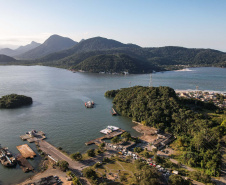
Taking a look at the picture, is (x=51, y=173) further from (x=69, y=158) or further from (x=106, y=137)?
(x=106, y=137)

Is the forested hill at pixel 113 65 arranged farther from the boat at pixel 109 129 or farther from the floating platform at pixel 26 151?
the floating platform at pixel 26 151

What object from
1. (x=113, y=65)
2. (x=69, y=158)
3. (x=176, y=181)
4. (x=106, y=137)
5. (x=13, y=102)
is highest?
(x=113, y=65)

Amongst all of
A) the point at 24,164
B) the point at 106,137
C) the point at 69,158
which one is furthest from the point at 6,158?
the point at 106,137

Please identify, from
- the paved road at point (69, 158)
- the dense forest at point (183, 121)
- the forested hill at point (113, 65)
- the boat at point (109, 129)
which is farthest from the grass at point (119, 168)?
the forested hill at point (113, 65)

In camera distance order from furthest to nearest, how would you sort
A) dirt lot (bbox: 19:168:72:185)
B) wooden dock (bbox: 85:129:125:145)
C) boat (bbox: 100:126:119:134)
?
boat (bbox: 100:126:119:134) → wooden dock (bbox: 85:129:125:145) → dirt lot (bbox: 19:168:72:185)

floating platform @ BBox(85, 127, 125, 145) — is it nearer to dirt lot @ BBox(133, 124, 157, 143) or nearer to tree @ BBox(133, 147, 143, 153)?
dirt lot @ BBox(133, 124, 157, 143)

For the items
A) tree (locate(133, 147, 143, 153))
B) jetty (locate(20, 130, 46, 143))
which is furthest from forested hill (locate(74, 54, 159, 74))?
tree (locate(133, 147, 143, 153))

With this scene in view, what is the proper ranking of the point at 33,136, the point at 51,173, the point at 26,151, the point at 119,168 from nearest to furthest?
the point at 51,173 → the point at 119,168 → the point at 26,151 → the point at 33,136
